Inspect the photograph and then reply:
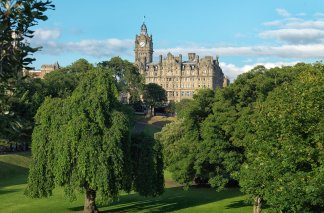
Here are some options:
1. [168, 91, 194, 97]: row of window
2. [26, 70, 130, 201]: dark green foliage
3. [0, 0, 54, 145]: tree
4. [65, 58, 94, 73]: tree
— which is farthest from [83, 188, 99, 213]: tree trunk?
[168, 91, 194, 97]: row of window

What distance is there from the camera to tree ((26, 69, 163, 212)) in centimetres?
2772

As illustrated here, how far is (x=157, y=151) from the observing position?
32.3 metres

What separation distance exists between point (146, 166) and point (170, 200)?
6148 mm

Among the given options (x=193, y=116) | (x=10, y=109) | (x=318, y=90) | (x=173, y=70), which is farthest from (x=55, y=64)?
(x=10, y=109)

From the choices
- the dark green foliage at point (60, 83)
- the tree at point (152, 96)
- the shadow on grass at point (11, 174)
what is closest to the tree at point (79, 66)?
the dark green foliage at point (60, 83)

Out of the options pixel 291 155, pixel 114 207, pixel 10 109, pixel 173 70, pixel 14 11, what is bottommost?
pixel 114 207

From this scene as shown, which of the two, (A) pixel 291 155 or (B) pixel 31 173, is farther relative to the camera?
(B) pixel 31 173

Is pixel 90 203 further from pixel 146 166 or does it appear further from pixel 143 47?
pixel 143 47

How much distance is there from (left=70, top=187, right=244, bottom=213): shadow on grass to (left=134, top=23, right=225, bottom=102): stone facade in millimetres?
109141

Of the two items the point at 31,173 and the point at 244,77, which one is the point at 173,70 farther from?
the point at 31,173

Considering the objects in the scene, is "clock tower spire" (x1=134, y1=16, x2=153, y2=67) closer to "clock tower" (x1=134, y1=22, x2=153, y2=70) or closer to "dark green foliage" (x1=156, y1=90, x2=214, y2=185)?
"clock tower" (x1=134, y1=22, x2=153, y2=70)

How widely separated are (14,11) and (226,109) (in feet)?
102

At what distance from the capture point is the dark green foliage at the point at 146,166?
30.9 meters

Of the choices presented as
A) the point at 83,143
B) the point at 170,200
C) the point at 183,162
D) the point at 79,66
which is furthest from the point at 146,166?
the point at 79,66
